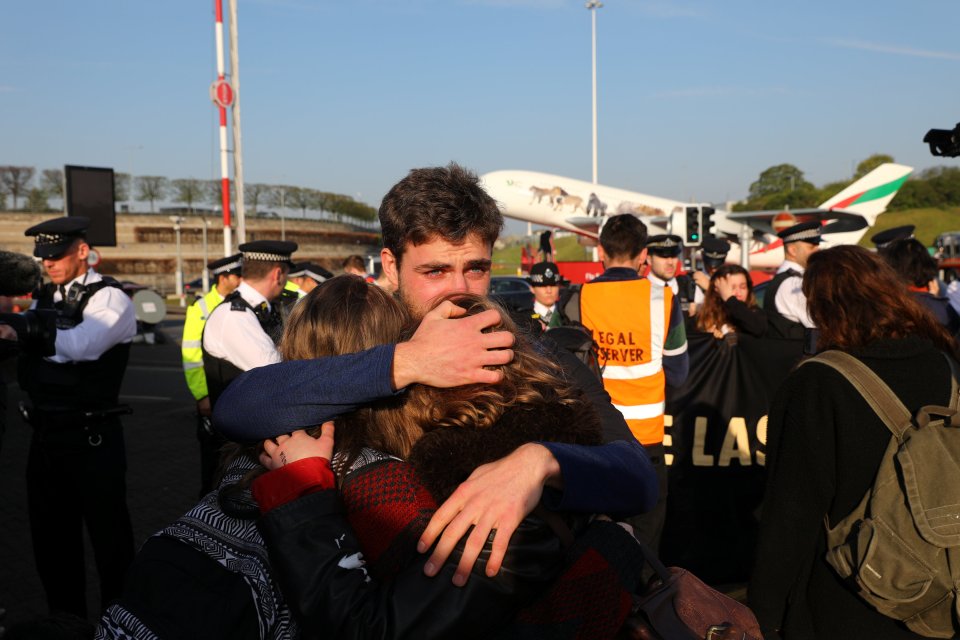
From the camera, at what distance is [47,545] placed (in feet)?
12.7

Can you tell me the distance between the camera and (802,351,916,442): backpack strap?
218 centimetres

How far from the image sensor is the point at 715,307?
5.98m

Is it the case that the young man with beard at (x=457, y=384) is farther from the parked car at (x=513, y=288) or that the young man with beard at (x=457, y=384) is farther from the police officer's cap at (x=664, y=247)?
the parked car at (x=513, y=288)

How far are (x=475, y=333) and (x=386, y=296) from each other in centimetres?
29

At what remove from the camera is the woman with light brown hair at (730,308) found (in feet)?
18.3

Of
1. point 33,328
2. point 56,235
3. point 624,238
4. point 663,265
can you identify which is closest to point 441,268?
point 33,328

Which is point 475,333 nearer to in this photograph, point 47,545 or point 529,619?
point 529,619

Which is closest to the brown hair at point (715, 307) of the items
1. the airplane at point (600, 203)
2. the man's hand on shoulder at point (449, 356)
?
the man's hand on shoulder at point (449, 356)

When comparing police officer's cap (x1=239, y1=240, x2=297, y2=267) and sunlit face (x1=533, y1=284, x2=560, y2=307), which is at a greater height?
police officer's cap (x1=239, y1=240, x2=297, y2=267)

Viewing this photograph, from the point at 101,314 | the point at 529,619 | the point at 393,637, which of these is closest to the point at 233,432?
the point at 393,637

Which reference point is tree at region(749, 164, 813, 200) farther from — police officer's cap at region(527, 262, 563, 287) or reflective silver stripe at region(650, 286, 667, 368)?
reflective silver stripe at region(650, 286, 667, 368)

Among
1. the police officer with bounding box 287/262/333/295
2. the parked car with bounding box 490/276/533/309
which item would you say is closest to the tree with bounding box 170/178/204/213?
the parked car with bounding box 490/276/533/309

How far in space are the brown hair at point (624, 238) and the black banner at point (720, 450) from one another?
1.03 meters

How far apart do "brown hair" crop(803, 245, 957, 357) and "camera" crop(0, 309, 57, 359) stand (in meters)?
3.02
